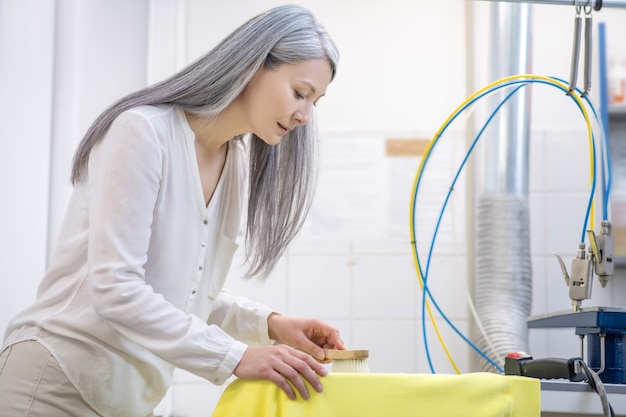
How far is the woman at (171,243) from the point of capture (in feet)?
3.65

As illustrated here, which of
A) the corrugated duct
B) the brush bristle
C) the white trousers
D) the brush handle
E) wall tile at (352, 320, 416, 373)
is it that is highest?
the corrugated duct

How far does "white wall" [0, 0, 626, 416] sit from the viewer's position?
2.46 meters

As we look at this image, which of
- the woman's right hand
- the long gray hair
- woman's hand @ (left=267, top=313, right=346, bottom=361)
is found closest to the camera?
the woman's right hand

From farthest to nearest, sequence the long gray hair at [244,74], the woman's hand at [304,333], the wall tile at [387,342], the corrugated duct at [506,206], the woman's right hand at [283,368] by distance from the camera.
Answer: the wall tile at [387,342] < the corrugated duct at [506,206] < the woman's hand at [304,333] < the long gray hair at [244,74] < the woman's right hand at [283,368]

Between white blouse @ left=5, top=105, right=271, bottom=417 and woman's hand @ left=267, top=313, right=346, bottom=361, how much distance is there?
0.13 meters

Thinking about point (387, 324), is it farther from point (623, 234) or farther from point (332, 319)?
point (623, 234)

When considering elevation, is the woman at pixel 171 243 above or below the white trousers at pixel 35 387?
above

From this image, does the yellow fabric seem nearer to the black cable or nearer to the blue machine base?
the black cable

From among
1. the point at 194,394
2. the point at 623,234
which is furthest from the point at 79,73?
the point at 623,234

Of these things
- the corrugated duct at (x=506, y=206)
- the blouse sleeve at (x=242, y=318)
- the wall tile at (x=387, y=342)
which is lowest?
the wall tile at (x=387, y=342)

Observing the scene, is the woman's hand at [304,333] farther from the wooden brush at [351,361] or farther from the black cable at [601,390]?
the black cable at [601,390]

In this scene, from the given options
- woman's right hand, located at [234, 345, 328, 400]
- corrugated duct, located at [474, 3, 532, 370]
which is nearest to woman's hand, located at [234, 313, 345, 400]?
woman's right hand, located at [234, 345, 328, 400]

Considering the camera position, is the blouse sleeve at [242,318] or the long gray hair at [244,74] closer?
the long gray hair at [244,74]

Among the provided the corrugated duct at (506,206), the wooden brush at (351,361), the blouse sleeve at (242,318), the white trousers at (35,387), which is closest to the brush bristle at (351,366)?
the wooden brush at (351,361)
